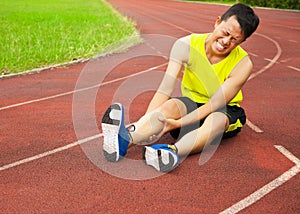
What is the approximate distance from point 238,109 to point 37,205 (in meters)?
2.02

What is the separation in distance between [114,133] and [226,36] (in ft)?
3.93

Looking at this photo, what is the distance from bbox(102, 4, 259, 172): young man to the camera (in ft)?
13.1

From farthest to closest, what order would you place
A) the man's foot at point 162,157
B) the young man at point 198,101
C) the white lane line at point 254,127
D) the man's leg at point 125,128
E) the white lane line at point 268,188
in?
the white lane line at point 254,127, the young man at point 198,101, the man's leg at point 125,128, the man's foot at point 162,157, the white lane line at point 268,188

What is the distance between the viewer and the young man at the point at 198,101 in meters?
3.99

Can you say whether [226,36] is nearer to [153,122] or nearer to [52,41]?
[153,122]

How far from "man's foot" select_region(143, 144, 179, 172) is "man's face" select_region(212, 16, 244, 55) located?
95 cm

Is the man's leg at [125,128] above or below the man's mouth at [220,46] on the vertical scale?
below

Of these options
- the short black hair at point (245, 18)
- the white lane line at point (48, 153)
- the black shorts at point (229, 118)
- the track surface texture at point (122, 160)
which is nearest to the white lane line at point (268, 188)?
the track surface texture at point (122, 160)

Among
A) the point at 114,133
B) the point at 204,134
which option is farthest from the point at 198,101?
Result: the point at 114,133

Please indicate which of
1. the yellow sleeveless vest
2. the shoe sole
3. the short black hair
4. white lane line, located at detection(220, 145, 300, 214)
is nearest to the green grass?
the yellow sleeveless vest

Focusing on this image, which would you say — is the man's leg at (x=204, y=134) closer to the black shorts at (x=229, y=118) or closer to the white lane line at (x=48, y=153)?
the black shorts at (x=229, y=118)

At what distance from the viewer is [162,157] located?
3.80 metres

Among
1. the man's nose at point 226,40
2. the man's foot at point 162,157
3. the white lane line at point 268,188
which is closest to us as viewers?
the white lane line at point 268,188

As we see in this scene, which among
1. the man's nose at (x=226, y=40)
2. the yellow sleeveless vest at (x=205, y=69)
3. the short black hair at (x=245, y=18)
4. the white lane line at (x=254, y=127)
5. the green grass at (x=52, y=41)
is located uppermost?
the short black hair at (x=245, y=18)
